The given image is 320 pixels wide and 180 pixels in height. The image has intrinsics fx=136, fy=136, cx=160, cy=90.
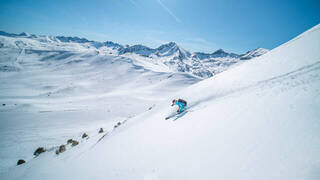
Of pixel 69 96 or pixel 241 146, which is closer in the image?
pixel 241 146

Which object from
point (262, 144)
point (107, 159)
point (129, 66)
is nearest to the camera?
point (262, 144)

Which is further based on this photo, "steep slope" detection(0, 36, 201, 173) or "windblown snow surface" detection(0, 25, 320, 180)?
"steep slope" detection(0, 36, 201, 173)

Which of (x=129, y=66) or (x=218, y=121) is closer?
(x=218, y=121)

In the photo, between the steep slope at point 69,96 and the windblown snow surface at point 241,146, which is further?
the steep slope at point 69,96

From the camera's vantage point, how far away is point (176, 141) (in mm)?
6516

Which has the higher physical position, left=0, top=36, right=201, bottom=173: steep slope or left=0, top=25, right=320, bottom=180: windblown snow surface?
left=0, top=36, right=201, bottom=173: steep slope

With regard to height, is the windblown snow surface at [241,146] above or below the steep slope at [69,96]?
below

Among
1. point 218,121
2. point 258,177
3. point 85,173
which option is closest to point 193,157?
point 258,177

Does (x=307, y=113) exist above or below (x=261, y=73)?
below

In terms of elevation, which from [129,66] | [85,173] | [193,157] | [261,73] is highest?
[129,66]

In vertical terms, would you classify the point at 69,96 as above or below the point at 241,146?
above

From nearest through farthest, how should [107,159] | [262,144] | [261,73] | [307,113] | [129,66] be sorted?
[262,144] → [307,113] → [107,159] → [261,73] → [129,66]

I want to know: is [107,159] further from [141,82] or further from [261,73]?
[141,82]

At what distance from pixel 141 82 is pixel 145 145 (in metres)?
67.1
